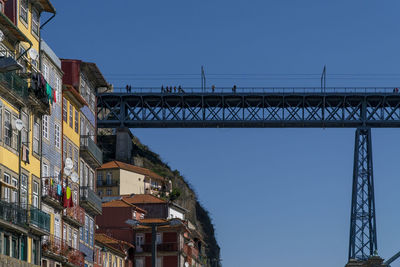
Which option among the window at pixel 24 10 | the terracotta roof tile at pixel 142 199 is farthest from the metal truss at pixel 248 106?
the window at pixel 24 10

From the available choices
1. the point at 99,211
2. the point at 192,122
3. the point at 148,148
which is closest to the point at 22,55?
the point at 99,211

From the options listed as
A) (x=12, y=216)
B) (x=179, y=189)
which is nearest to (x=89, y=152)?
(x=12, y=216)

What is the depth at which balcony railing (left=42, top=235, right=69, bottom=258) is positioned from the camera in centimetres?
5459

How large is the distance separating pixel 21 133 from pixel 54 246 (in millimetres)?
9806

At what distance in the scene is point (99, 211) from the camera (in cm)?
A: 7131

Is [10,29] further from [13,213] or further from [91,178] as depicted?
[91,178]

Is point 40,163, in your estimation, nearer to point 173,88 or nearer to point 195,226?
point 173,88

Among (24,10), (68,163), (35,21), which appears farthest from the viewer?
(68,163)

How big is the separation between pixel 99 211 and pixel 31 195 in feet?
68.8

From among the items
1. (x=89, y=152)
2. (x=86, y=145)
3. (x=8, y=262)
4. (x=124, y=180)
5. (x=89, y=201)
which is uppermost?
(x=124, y=180)

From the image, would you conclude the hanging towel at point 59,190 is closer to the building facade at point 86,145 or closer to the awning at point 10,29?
the building facade at point 86,145

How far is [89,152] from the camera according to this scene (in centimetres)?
6688

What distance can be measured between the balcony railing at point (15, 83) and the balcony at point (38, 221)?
5226mm

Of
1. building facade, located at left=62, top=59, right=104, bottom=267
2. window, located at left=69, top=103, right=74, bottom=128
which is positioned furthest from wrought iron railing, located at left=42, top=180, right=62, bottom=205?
building facade, located at left=62, top=59, right=104, bottom=267
